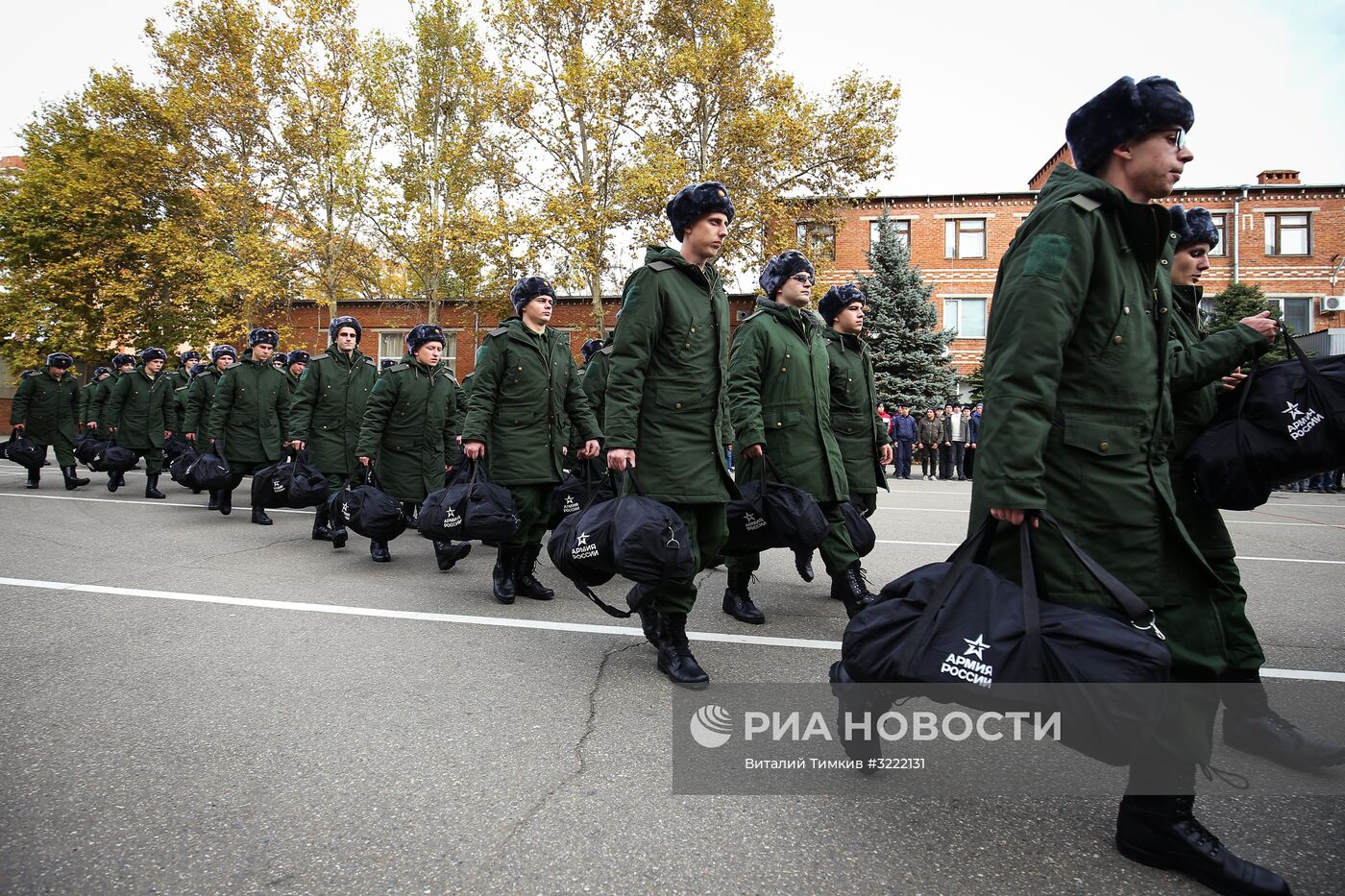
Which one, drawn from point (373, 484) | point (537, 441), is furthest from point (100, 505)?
point (537, 441)

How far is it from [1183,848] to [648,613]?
8.22 feet

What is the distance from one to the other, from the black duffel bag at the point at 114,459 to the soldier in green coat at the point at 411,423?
24.0 feet

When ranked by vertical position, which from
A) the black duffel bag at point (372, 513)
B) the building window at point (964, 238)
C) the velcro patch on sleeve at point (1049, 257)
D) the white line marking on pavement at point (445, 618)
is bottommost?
the white line marking on pavement at point (445, 618)

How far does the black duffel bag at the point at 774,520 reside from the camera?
4.35m

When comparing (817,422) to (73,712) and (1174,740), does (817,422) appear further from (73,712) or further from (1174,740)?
(73,712)

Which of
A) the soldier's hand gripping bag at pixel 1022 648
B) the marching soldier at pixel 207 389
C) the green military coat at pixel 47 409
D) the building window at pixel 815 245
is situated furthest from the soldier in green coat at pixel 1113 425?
the building window at pixel 815 245

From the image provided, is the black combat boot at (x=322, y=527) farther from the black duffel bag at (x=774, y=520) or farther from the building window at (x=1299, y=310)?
the building window at (x=1299, y=310)

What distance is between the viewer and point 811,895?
2.02m

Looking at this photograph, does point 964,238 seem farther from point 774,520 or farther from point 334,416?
point 774,520

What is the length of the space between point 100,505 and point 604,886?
37.2ft

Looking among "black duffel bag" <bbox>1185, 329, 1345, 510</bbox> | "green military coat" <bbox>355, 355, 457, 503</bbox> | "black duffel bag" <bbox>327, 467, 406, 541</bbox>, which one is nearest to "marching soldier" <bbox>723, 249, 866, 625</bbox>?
"black duffel bag" <bbox>1185, 329, 1345, 510</bbox>

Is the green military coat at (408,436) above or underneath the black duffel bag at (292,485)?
above

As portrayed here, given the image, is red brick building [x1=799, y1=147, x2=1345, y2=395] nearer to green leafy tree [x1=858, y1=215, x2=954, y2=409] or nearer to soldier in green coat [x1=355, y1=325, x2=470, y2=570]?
green leafy tree [x1=858, y1=215, x2=954, y2=409]

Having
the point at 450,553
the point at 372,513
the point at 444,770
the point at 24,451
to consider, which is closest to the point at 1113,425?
the point at 444,770
